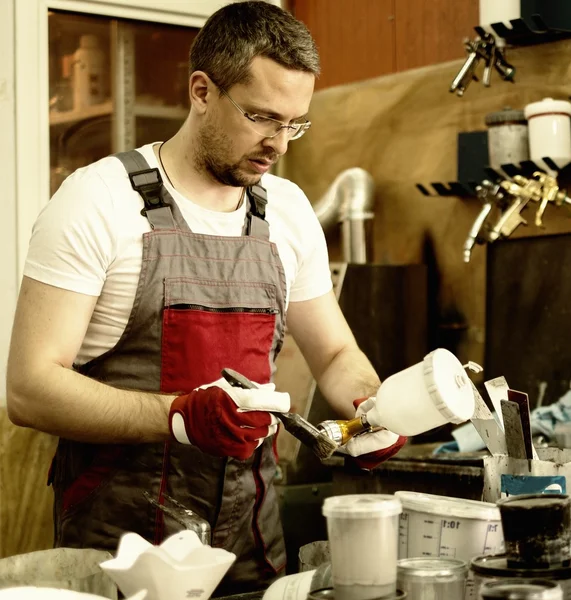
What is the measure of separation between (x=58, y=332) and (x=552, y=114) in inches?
72.2

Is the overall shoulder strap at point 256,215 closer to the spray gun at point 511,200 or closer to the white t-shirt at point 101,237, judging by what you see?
the white t-shirt at point 101,237

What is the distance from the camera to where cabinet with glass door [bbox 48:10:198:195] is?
375cm

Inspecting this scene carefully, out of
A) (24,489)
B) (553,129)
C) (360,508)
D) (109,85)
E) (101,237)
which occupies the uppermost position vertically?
(109,85)

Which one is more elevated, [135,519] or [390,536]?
[390,536]

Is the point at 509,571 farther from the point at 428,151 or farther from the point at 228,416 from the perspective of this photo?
the point at 428,151

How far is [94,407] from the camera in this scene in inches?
68.0

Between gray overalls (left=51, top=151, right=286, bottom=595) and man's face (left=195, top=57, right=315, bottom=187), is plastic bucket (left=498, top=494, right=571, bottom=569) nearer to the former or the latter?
gray overalls (left=51, top=151, right=286, bottom=595)

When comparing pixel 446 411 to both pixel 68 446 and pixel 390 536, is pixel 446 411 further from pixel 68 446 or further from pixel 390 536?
pixel 68 446

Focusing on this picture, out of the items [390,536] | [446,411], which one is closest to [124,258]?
[446,411]

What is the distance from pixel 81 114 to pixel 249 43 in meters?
2.03

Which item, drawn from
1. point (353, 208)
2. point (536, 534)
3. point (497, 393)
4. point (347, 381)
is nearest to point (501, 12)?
point (353, 208)

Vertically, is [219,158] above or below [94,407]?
above

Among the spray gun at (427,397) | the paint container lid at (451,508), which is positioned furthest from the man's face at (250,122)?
the paint container lid at (451,508)

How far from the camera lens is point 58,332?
1735 millimetres
